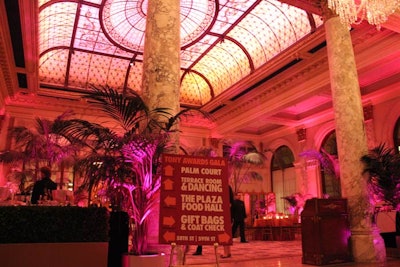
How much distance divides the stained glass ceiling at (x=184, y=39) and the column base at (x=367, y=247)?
5881mm

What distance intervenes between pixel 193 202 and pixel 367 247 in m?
4.01

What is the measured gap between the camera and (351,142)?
6.56 meters

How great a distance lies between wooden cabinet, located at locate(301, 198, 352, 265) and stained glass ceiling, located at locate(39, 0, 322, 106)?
557 centimetres

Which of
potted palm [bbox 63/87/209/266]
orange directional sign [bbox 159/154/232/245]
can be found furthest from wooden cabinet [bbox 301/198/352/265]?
potted palm [bbox 63/87/209/266]

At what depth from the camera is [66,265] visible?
3.83 metres

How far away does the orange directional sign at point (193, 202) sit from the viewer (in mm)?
3402

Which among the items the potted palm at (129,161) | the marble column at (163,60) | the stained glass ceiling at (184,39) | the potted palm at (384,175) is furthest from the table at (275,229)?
the potted palm at (129,161)

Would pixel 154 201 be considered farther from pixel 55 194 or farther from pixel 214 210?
pixel 55 194

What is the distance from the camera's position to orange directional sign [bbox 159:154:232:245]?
11.2ft

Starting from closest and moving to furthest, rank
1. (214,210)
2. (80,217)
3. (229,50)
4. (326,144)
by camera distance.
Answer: (214,210), (80,217), (229,50), (326,144)

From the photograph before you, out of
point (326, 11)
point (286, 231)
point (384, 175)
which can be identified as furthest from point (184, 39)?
point (384, 175)

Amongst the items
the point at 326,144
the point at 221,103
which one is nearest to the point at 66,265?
the point at 221,103

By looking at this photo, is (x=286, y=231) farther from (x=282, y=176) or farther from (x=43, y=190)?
(x=43, y=190)

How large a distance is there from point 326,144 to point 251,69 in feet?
16.9
